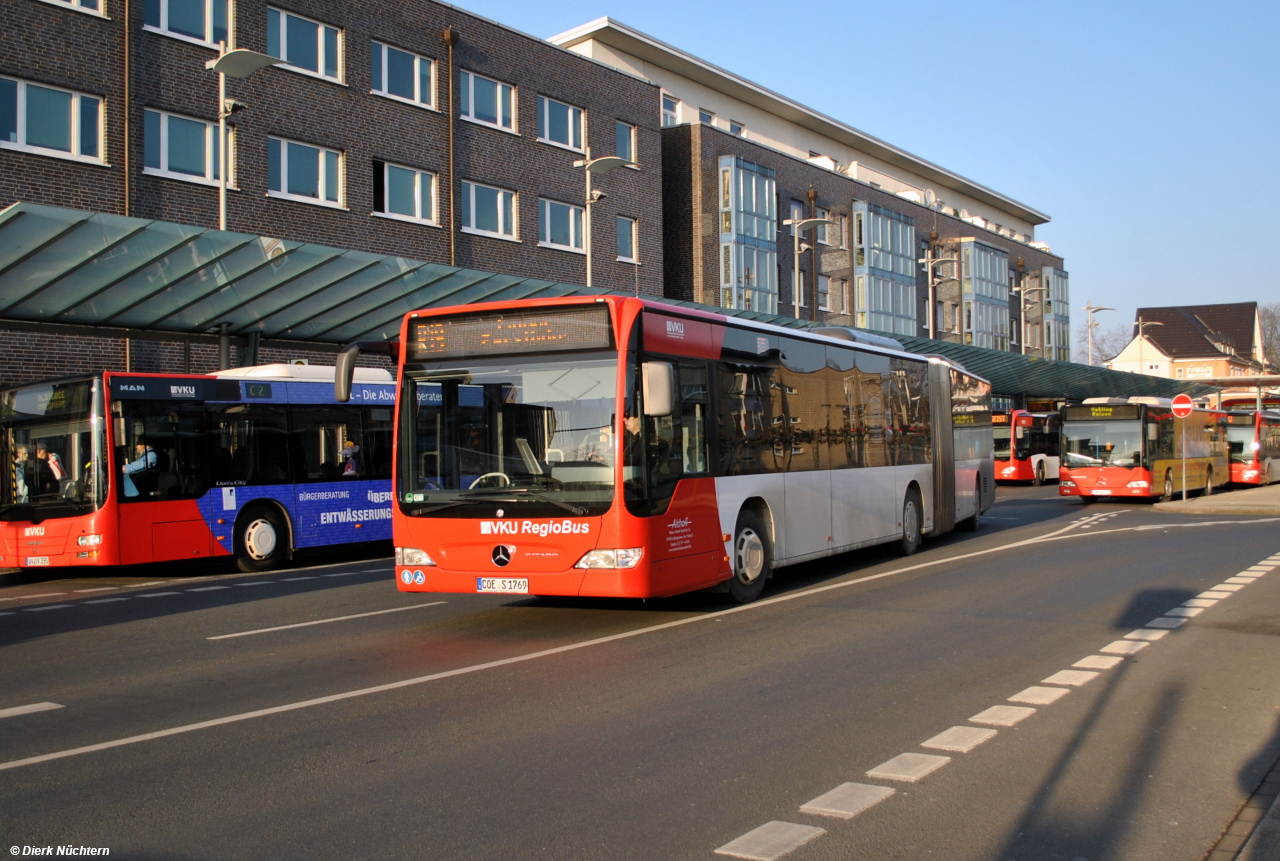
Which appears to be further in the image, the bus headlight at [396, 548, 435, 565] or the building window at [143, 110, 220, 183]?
the building window at [143, 110, 220, 183]

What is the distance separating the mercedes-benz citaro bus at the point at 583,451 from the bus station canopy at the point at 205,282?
5942 mm

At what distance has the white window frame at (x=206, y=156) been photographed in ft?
83.8

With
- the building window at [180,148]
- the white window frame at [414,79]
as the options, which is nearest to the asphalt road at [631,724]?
the building window at [180,148]

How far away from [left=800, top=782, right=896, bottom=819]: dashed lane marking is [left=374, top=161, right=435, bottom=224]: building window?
27476 mm

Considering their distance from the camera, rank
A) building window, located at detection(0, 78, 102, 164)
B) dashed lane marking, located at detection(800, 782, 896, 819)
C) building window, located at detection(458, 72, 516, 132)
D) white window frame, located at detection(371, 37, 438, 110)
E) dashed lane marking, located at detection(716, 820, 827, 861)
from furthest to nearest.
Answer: building window, located at detection(458, 72, 516, 132) < white window frame, located at detection(371, 37, 438, 110) < building window, located at detection(0, 78, 102, 164) < dashed lane marking, located at detection(800, 782, 896, 819) < dashed lane marking, located at detection(716, 820, 827, 861)

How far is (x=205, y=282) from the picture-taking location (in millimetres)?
19797

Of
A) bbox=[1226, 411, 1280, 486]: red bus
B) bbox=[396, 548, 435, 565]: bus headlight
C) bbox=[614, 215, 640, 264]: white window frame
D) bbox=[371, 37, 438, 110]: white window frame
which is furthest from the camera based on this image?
bbox=[1226, 411, 1280, 486]: red bus

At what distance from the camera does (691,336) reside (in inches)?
428

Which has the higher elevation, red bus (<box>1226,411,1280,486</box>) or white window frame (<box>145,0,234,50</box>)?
white window frame (<box>145,0,234,50</box>)

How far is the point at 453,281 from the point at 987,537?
11241 millimetres

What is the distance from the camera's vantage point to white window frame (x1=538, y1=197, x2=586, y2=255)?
3575 centimetres

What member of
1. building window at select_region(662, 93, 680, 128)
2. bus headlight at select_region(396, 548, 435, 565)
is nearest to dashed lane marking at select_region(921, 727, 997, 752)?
bus headlight at select_region(396, 548, 435, 565)

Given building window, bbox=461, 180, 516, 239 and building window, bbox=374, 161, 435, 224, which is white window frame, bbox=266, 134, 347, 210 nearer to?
building window, bbox=374, 161, 435, 224

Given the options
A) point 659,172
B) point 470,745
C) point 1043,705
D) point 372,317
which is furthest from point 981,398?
point 659,172
